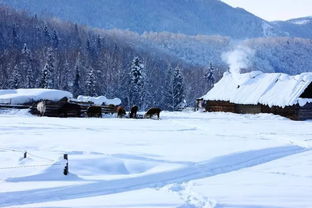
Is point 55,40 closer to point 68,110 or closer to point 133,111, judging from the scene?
point 68,110

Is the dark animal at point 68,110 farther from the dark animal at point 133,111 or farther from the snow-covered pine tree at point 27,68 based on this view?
the snow-covered pine tree at point 27,68

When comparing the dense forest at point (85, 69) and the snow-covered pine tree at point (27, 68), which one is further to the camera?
the snow-covered pine tree at point (27, 68)

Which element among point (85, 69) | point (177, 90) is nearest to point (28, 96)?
point (177, 90)

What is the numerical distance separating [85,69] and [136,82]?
22089 mm

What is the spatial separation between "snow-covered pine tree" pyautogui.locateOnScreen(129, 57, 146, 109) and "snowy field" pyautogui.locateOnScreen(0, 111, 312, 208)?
1922 inches

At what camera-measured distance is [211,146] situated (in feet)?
53.3

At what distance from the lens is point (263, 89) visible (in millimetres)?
43688

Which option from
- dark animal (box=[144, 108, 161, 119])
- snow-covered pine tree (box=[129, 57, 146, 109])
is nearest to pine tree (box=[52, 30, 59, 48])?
snow-covered pine tree (box=[129, 57, 146, 109])

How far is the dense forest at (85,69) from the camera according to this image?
6838 cm

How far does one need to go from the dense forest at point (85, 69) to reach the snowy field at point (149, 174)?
49519 millimetres

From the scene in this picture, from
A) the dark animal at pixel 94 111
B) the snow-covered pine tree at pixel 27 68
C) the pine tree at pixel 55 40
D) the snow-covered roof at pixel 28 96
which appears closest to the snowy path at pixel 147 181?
the dark animal at pixel 94 111

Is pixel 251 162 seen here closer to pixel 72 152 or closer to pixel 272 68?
pixel 72 152

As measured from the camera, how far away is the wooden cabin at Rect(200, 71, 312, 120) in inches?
1571

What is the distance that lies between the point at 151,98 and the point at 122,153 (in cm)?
6844
